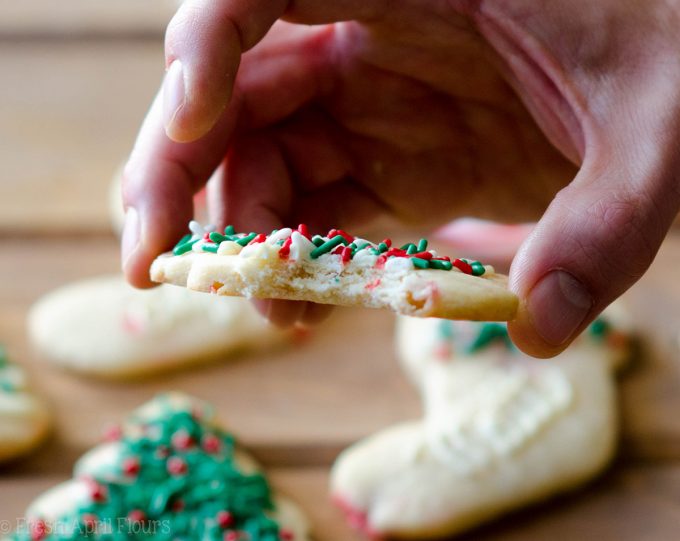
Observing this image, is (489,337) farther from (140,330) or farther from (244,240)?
(244,240)

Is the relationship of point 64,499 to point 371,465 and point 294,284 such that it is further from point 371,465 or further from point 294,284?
point 294,284

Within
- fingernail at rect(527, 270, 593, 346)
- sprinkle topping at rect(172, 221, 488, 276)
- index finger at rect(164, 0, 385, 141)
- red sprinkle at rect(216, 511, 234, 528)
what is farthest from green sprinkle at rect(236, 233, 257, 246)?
red sprinkle at rect(216, 511, 234, 528)

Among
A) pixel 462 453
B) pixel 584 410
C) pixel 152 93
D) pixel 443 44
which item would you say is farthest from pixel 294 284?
pixel 152 93

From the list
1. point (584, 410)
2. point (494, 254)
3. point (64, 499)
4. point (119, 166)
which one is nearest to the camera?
point (64, 499)

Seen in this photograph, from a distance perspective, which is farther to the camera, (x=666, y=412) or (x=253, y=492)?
(x=666, y=412)

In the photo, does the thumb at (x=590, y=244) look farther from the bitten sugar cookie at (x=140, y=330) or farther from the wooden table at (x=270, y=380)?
the bitten sugar cookie at (x=140, y=330)
